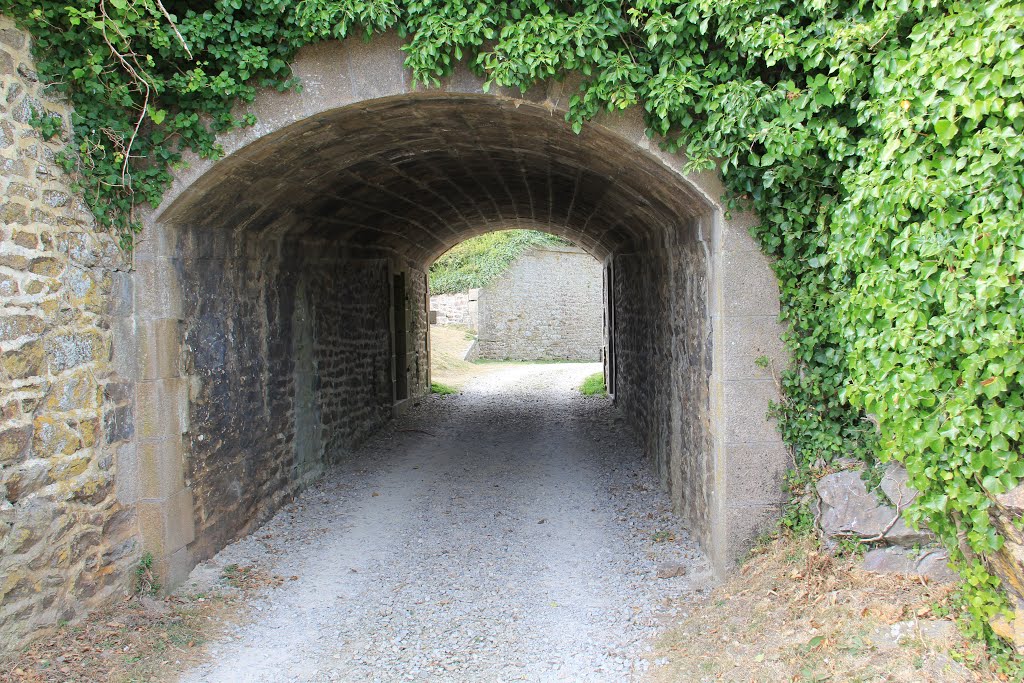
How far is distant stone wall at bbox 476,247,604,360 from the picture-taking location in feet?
86.4

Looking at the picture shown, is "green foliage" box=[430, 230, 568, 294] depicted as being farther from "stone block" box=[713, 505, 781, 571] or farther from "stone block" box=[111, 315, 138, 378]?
"stone block" box=[713, 505, 781, 571]

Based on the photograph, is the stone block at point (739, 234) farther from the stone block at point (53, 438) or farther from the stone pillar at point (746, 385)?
the stone block at point (53, 438)

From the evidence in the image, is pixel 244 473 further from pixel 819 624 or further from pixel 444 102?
pixel 819 624

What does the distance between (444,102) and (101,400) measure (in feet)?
9.78

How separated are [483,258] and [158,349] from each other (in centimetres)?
2242

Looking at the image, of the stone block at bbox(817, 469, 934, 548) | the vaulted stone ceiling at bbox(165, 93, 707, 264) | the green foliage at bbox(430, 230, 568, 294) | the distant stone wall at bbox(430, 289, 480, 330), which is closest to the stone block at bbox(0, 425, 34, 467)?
the vaulted stone ceiling at bbox(165, 93, 707, 264)

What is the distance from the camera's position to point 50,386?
4.01 meters

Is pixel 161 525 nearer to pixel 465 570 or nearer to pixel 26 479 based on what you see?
pixel 26 479

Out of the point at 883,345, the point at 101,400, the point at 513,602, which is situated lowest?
the point at 513,602

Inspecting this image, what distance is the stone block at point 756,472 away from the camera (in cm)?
461

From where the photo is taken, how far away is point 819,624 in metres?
3.85

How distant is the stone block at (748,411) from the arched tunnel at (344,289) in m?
0.01

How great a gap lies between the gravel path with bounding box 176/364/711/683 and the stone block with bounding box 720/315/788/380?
1540 millimetres

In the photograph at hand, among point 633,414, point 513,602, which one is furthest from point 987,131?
point 633,414
